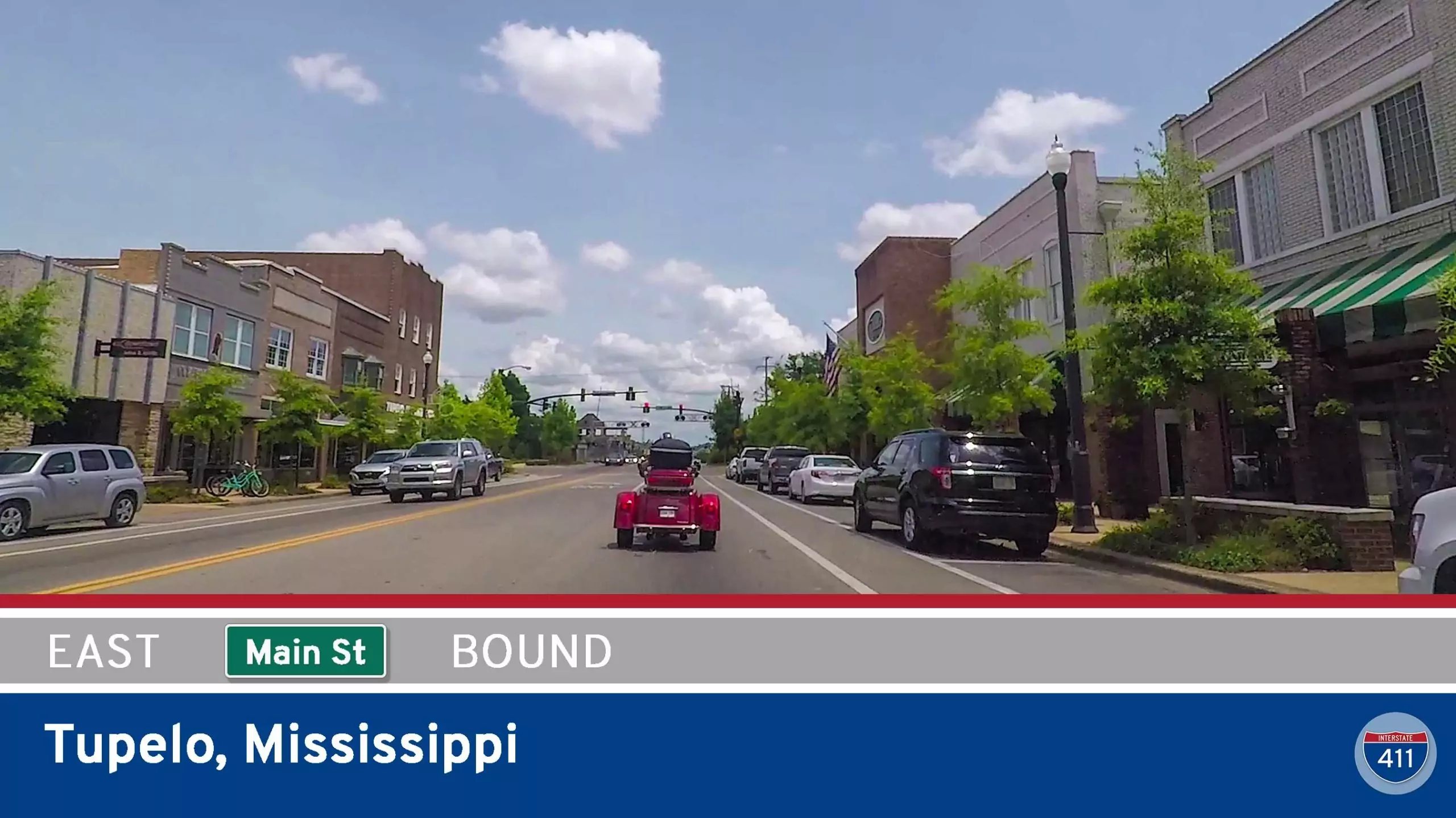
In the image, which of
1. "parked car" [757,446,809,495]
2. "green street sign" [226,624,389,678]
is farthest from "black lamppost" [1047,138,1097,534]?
"parked car" [757,446,809,495]

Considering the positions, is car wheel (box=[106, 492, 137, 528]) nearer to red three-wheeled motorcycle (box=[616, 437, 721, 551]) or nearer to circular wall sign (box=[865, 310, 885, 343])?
red three-wheeled motorcycle (box=[616, 437, 721, 551])

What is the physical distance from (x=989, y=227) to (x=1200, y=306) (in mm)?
16228

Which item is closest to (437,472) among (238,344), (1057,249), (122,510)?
(122,510)

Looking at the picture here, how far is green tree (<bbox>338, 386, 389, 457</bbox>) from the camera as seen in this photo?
28.1 metres

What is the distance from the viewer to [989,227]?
81.2 ft

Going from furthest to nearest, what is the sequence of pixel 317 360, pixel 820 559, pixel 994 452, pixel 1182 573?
Answer: pixel 317 360, pixel 994 452, pixel 820 559, pixel 1182 573

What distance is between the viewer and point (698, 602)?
2102 millimetres

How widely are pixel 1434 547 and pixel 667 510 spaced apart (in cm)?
752

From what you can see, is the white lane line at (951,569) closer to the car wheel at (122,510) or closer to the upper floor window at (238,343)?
the car wheel at (122,510)

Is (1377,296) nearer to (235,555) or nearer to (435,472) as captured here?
(235,555)

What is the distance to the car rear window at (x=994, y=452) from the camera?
10.6 m
